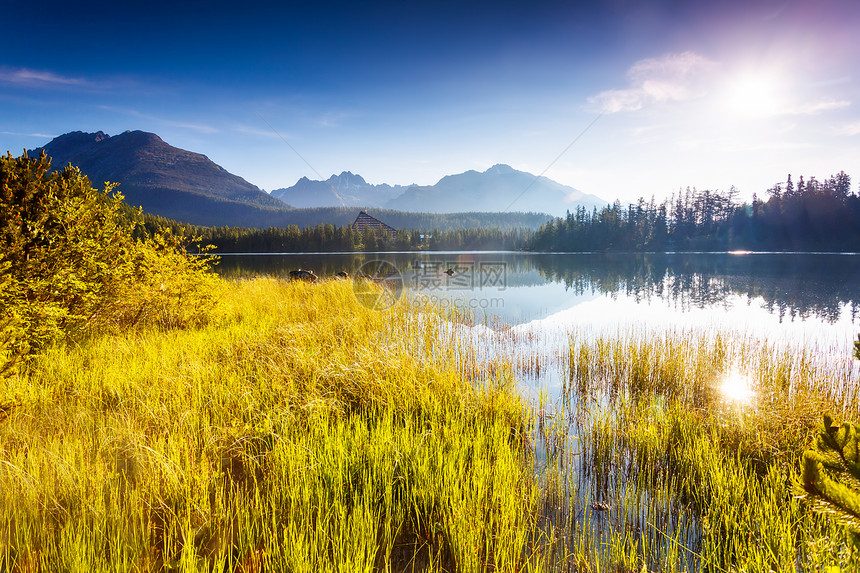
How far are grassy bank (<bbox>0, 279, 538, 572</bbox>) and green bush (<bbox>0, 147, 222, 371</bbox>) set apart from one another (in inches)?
36.8

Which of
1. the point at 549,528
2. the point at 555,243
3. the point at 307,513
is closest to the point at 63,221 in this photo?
the point at 307,513

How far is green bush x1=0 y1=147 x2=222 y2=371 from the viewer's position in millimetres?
5504

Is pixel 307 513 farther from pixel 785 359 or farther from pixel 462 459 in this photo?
pixel 785 359

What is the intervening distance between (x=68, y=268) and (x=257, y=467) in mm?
5138

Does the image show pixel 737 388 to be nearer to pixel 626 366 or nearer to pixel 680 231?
pixel 626 366

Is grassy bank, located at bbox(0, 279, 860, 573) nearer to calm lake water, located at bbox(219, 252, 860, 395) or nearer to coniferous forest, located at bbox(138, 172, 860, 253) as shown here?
calm lake water, located at bbox(219, 252, 860, 395)

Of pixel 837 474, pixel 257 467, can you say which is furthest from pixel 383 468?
pixel 837 474

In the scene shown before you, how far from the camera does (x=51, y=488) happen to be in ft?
11.7

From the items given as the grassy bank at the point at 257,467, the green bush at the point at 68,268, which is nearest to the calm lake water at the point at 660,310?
the grassy bank at the point at 257,467

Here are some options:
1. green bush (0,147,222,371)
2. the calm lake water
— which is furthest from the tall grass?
green bush (0,147,222,371)

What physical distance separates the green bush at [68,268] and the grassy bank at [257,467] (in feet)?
3.06

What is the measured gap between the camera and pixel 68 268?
6332mm

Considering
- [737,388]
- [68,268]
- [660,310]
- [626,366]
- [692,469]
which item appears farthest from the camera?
[660,310]

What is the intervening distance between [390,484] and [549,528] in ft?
5.83
